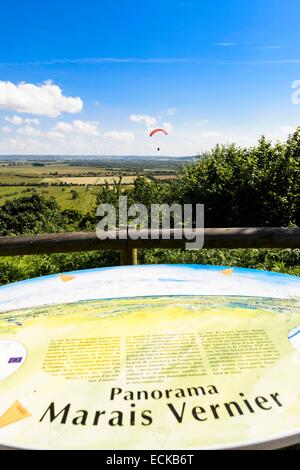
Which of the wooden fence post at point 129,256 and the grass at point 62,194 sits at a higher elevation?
the wooden fence post at point 129,256

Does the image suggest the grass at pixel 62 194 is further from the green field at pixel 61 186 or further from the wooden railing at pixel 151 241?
the wooden railing at pixel 151 241

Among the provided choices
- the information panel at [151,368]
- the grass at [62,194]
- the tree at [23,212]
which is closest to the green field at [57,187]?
the grass at [62,194]

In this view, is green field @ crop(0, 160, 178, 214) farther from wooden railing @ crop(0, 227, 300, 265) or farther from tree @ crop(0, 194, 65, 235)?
wooden railing @ crop(0, 227, 300, 265)

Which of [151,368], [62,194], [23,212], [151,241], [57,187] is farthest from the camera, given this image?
[57,187]

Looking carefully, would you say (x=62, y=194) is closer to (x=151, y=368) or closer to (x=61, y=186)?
(x=61, y=186)

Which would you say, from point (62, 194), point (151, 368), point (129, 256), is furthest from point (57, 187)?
point (151, 368)

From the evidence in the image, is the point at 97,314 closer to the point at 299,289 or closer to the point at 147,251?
the point at 299,289
